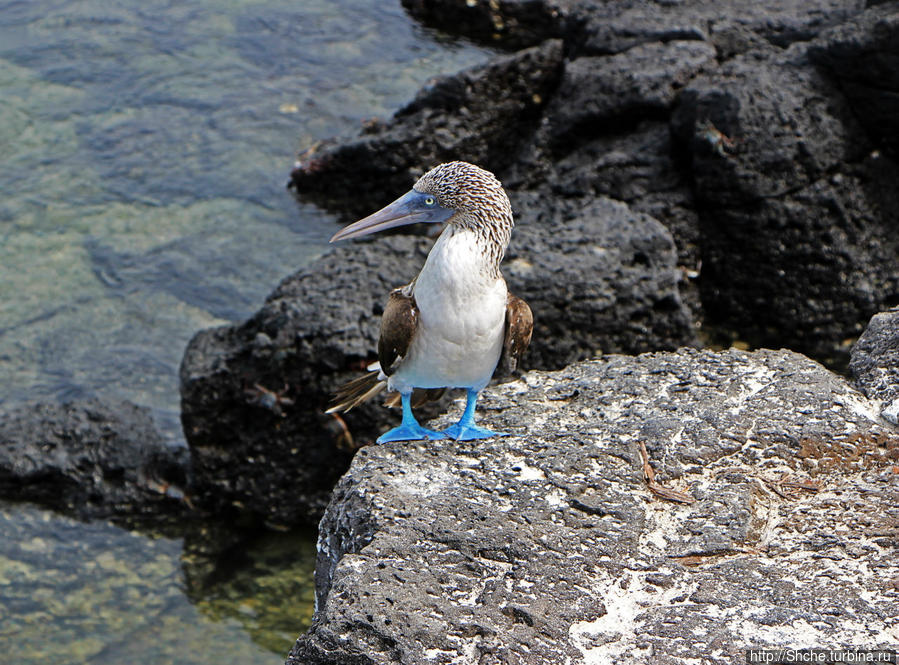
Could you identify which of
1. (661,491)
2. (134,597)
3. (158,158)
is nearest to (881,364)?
(661,491)

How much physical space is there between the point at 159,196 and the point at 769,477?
7.38 metres

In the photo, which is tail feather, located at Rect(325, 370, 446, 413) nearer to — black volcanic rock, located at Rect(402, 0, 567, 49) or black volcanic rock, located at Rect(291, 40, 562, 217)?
black volcanic rock, located at Rect(291, 40, 562, 217)

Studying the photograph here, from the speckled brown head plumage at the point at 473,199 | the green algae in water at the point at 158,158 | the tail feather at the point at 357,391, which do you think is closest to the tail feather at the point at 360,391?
the tail feather at the point at 357,391

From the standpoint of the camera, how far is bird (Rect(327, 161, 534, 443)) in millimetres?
4359

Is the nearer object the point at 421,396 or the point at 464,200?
the point at 464,200

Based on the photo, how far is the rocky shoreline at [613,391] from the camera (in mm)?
3293

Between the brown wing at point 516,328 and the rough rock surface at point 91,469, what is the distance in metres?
3.04

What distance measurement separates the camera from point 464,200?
175 inches

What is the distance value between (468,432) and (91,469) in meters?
3.56

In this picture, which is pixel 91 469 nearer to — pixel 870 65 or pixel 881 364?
pixel 881 364

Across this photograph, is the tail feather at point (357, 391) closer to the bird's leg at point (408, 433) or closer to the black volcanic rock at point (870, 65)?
the bird's leg at point (408, 433)

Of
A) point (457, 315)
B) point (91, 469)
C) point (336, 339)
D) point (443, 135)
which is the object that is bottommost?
point (91, 469)

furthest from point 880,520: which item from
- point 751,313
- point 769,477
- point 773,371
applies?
point 751,313

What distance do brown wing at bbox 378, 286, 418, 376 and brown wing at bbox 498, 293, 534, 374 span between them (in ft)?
1.37
